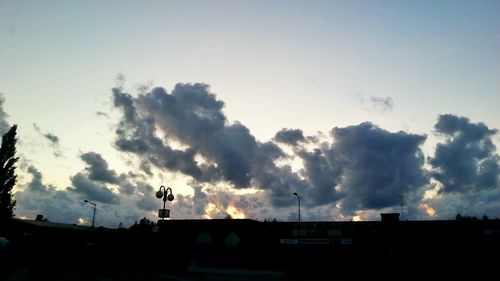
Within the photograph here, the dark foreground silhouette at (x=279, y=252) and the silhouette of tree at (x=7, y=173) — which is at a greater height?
the silhouette of tree at (x=7, y=173)

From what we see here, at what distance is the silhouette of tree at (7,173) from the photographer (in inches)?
2114

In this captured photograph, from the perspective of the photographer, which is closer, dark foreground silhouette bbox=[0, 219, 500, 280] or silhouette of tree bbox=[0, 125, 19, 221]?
dark foreground silhouette bbox=[0, 219, 500, 280]

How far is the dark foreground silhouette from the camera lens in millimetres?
30406

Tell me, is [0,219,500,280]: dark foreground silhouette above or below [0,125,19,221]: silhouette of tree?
below

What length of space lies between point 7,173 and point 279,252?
4076 cm

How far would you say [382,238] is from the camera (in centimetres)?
4425

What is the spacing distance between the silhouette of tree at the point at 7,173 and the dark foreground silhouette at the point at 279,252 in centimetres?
335

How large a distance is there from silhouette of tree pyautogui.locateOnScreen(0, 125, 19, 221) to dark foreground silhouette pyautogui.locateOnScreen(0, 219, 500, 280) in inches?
132

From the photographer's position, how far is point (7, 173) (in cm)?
5512

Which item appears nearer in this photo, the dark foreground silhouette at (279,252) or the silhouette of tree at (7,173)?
the dark foreground silhouette at (279,252)

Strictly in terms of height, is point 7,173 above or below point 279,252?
above

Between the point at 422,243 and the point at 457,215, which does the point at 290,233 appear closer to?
the point at 422,243

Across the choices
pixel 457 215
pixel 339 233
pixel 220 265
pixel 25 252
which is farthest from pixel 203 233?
pixel 457 215

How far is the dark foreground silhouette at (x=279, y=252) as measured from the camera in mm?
30406
